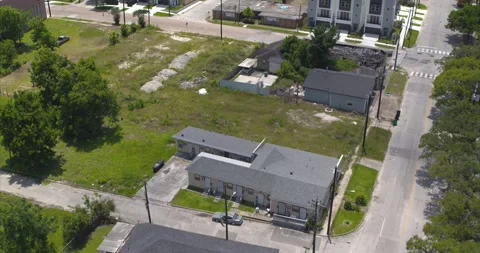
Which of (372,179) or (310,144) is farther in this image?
(310,144)

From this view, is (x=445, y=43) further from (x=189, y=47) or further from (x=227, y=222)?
(x=227, y=222)

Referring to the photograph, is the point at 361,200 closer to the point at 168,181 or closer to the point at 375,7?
the point at 168,181

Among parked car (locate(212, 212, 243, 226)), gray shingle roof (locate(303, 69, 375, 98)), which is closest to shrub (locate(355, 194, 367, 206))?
parked car (locate(212, 212, 243, 226))

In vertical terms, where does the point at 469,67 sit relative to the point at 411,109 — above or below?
above

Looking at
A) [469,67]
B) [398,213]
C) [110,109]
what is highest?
[469,67]

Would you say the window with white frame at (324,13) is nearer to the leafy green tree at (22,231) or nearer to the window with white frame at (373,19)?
the window with white frame at (373,19)

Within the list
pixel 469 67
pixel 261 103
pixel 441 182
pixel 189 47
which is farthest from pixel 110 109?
pixel 469 67
